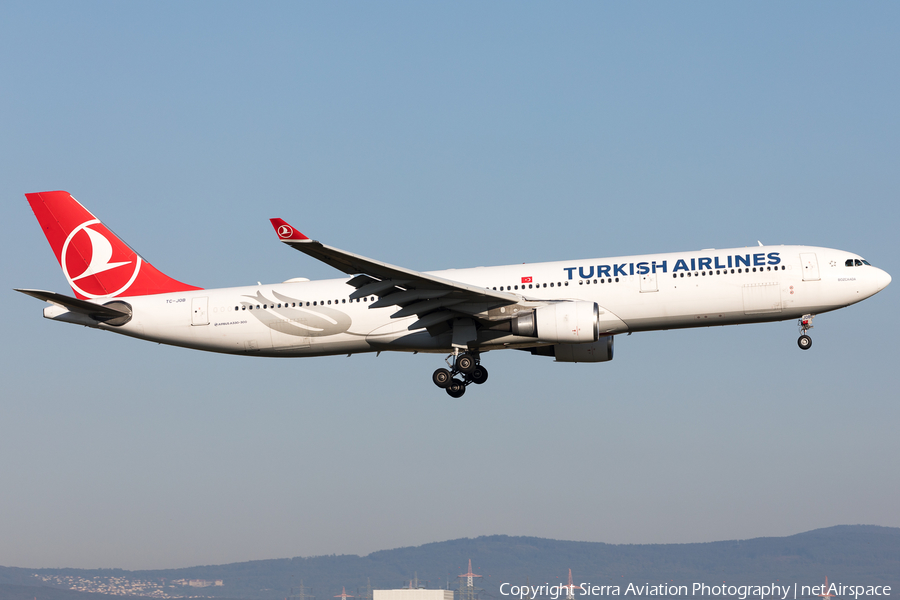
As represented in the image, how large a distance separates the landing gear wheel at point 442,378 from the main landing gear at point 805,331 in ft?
41.6

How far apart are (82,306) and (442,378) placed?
45.1 ft

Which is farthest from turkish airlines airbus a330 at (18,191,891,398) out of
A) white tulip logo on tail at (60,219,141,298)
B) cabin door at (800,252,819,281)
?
white tulip logo on tail at (60,219,141,298)

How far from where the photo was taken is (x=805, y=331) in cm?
3278

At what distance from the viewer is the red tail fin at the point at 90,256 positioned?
37094 millimetres

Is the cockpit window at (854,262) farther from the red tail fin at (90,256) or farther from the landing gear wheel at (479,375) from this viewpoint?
the red tail fin at (90,256)

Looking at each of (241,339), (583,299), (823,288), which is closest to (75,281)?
(241,339)

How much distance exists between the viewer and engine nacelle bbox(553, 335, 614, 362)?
35.5 metres

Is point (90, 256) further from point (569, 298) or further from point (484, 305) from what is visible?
point (569, 298)

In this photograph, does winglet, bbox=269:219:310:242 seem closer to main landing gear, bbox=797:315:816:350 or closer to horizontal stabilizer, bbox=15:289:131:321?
horizontal stabilizer, bbox=15:289:131:321

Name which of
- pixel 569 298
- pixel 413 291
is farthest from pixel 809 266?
pixel 413 291

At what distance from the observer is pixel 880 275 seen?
32469 mm

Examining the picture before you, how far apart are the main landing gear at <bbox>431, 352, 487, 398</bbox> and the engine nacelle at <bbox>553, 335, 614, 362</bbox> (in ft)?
10.1

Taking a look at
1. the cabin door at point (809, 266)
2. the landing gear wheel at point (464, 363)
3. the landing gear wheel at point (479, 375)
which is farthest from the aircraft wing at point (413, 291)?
the cabin door at point (809, 266)

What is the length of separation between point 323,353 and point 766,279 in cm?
1623
